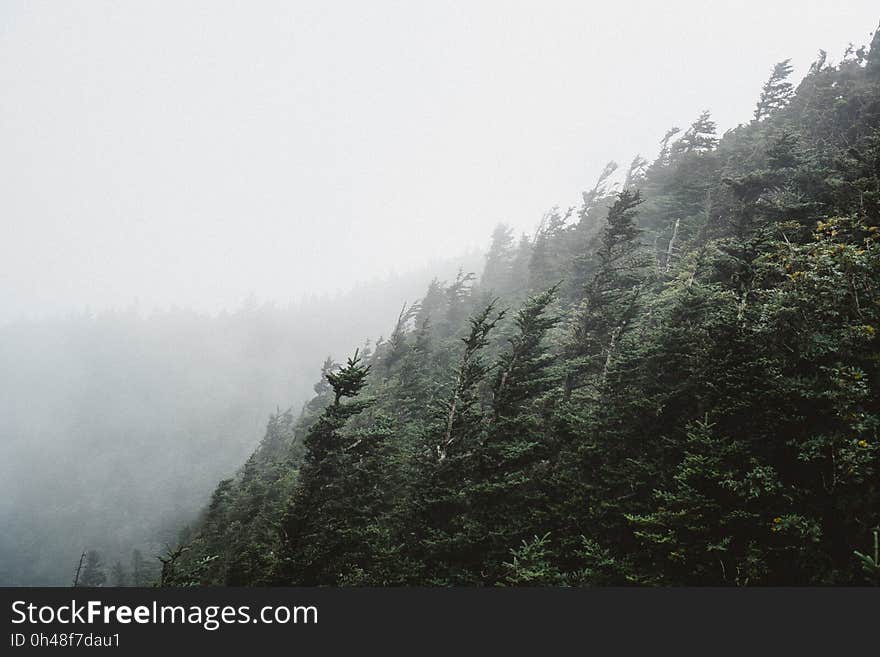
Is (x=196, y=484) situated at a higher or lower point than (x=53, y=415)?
lower

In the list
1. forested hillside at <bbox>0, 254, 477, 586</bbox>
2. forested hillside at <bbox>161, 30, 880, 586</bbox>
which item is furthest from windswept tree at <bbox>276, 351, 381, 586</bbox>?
forested hillside at <bbox>0, 254, 477, 586</bbox>

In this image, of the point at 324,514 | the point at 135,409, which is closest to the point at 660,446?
the point at 324,514

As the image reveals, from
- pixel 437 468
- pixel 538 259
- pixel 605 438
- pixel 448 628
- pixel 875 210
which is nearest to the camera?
pixel 448 628

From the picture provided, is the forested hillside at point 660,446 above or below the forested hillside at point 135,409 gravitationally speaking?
below

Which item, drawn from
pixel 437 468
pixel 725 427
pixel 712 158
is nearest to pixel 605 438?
pixel 725 427

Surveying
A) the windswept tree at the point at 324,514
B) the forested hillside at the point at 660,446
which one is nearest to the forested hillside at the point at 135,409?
the windswept tree at the point at 324,514

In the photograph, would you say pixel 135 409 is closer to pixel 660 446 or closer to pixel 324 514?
pixel 324 514

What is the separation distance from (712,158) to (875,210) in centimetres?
3316

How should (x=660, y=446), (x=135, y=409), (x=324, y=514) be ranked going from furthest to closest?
(x=135, y=409) → (x=324, y=514) → (x=660, y=446)

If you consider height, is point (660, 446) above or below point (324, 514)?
above

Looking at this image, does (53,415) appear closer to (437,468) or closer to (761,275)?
(437,468)

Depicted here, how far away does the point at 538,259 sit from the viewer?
4975 cm

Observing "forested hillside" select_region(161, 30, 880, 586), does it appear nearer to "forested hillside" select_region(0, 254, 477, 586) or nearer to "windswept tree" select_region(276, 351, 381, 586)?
"windswept tree" select_region(276, 351, 381, 586)

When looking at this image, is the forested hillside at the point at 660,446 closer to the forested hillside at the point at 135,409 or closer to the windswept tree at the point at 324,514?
the windswept tree at the point at 324,514
